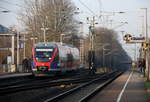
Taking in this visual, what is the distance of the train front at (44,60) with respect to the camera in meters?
37.7

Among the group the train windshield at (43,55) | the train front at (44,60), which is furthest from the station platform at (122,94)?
the train windshield at (43,55)

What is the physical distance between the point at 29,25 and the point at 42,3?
13.7 feet

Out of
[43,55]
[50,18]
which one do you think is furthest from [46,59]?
[50,18]

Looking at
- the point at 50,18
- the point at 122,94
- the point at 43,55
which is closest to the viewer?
the point at 122,94

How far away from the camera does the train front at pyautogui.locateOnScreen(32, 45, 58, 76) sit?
124 feet

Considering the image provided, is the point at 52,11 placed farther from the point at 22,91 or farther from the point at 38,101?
the point at 38,101

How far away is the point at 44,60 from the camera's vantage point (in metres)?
38.0

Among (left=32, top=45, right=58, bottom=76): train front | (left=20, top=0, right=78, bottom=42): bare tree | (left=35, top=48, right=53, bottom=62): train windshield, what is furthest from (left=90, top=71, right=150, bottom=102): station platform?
(left=20, top=0, right=78, bottom=42): bare tree

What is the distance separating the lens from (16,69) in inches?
1935

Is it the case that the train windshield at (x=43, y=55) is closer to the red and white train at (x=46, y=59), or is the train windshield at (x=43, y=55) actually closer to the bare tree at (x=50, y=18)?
the red and white train at (x=46, y=59)

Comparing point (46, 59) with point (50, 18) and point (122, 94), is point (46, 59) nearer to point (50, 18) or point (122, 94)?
point (122, 94)

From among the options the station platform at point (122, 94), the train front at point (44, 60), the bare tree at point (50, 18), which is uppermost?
the bare tree at point (50, 18)

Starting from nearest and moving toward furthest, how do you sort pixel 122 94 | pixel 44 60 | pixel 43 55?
pixel 122 94 < pixel 44 60 < pixel 43 55

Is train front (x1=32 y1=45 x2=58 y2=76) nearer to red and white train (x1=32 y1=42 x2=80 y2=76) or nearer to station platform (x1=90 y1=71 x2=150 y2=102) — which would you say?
red and white train (x1=32 y1=42 x2=80 y2=76)
